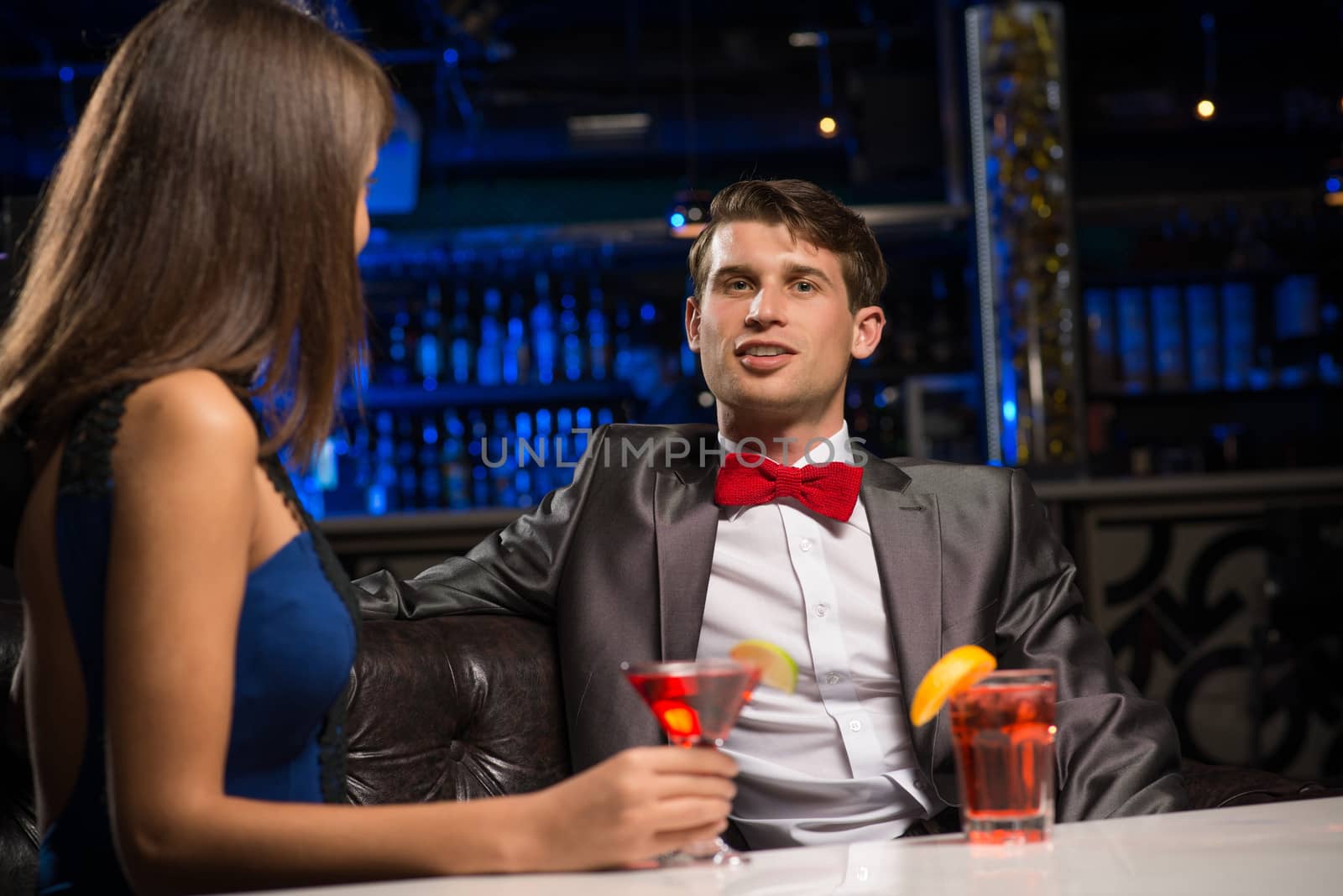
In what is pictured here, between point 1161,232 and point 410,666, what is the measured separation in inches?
214

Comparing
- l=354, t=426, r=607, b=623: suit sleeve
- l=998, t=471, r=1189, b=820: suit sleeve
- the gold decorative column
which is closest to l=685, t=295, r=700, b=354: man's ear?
l=354, t=426, r=607, b=623: suit sleeve

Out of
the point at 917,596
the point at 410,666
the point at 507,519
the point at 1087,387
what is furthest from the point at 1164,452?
the point at 410,666

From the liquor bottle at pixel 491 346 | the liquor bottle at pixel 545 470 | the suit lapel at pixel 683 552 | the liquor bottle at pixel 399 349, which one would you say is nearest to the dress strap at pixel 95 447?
the suit lapel at pixel 683 552

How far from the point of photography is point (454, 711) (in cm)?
188

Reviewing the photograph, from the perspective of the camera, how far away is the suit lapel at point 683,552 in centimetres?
Answer: 200

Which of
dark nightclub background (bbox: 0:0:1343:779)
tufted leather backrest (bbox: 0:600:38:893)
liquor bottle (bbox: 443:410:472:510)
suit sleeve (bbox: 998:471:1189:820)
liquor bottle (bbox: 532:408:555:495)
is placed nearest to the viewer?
tufted leather backrest (bbox: 0:600:38:893)

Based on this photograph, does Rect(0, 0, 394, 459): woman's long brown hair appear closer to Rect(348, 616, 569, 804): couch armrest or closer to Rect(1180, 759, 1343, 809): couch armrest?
Rect(348, 616, 569, 804): couch armrest

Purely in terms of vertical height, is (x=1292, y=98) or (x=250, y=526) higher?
(x=1292, y=98)

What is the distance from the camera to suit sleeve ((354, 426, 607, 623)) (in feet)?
6.60

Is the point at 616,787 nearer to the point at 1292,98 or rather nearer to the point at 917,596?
the point at 917,596

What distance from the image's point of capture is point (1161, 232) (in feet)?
20.8

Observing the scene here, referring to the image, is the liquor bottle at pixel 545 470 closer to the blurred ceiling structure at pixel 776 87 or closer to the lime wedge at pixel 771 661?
the blurred ceiling structure at pixel 776 87

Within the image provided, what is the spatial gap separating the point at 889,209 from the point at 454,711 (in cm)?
397

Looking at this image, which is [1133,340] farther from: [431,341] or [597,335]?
[431,341]
